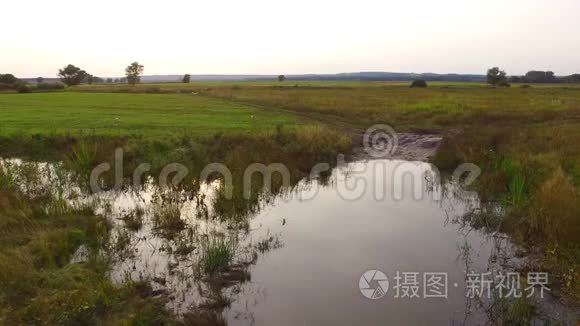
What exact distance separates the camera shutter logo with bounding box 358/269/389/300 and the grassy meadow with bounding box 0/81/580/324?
3.00m

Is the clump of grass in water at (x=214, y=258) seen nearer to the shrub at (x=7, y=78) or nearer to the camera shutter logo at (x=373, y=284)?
the camera shutter logo at (x=373, y=284)

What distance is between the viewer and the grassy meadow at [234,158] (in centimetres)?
717

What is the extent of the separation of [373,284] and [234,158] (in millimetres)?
9343

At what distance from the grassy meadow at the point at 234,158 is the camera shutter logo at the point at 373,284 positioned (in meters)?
3.00

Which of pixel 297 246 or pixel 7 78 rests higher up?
pixel 7 78

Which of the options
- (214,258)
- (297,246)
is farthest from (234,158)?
(214,258)

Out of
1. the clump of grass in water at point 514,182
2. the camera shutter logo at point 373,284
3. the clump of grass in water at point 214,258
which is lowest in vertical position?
the camera shutter logo at point 373,284

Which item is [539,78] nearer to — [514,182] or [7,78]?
[7,78]

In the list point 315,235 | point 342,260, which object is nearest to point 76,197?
point 315,235

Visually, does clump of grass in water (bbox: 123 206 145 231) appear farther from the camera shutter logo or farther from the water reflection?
the camera shutter logo

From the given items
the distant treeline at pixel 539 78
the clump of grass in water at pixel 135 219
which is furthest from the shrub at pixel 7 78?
the distant treeline at pixel 539 78

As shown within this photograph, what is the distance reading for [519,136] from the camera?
19141 millimetres

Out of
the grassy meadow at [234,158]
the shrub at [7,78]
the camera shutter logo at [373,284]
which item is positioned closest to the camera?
the grassy meadow at [234,158]

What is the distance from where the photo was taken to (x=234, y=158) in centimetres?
1622
